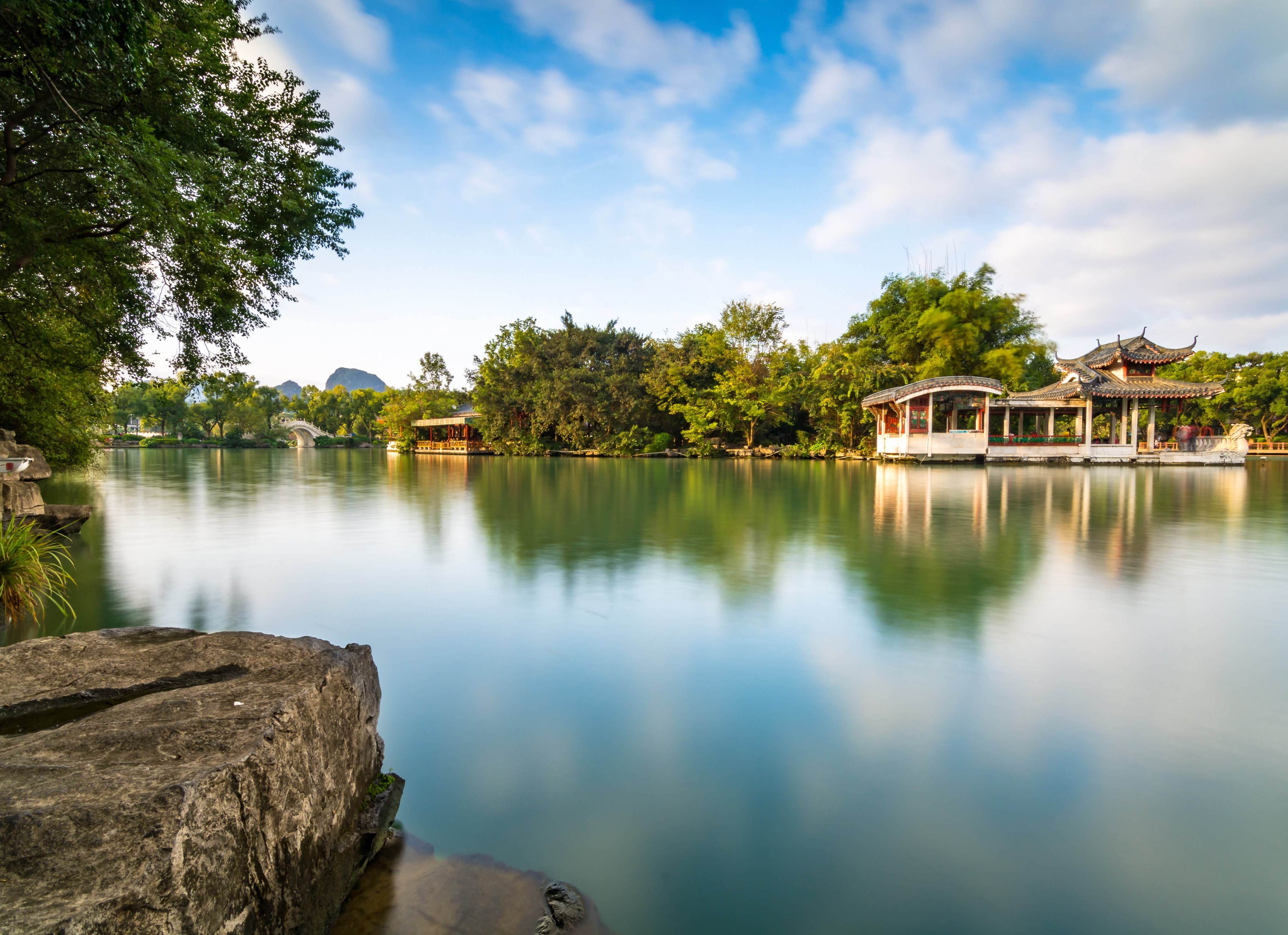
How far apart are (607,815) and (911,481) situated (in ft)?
54.2

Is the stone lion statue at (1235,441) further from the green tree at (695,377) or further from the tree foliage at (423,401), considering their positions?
the tree foliage at (423,401)

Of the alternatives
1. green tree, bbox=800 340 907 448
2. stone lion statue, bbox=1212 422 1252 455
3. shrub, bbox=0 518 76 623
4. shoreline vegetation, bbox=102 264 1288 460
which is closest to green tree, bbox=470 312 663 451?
shoreline vegetation, bbox=102 264 1288 460

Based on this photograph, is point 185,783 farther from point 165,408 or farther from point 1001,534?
point 165,408

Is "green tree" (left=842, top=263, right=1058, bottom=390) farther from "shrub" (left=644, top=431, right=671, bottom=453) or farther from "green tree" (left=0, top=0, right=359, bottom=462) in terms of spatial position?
"green tree" (left=0, top=0, right=359, bottom=462)

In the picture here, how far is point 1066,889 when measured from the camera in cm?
198

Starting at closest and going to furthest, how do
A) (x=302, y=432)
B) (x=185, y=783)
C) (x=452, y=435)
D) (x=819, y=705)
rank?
(x=185, y=783)
(x=819, y=705)
(x=452, y=435)
(x=302, y=432)

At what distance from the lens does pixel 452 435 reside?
40250 millimetres

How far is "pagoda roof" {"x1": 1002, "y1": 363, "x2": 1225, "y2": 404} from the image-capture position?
24188 millimetres

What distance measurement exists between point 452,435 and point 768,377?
66.6 feet

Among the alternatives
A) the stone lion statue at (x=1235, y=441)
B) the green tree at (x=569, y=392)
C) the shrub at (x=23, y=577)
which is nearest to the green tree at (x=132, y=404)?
the green tree at (x=569, y=392)

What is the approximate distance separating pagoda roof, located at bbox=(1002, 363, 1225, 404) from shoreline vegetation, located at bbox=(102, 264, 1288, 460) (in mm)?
3950

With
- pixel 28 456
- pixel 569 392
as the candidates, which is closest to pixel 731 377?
pixel 569 392

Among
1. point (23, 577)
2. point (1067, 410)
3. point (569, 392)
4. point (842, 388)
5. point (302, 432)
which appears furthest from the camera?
point (302, 432)

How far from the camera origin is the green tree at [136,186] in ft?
14.9
